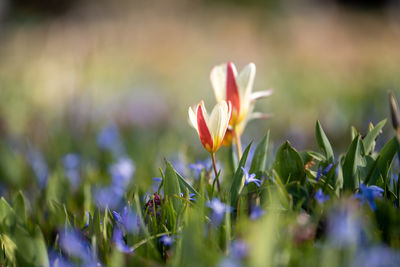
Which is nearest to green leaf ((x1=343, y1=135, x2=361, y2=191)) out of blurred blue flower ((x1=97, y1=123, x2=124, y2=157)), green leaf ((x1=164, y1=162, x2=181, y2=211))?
green leaf ((x1=164, y1=162, x2=181, y2=211))

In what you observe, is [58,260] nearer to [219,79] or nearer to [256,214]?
[256,214]

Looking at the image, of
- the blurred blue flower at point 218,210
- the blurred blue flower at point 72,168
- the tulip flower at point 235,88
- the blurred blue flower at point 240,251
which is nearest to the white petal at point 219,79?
the tulip flower at point 235,88

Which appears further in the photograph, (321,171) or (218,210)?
(321,171)

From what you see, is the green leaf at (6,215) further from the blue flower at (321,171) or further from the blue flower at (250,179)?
the blue flower at (321,171)

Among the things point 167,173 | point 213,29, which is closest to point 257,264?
point 167,173

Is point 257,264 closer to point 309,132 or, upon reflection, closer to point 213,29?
point 309,132

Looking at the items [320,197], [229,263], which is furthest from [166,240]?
[320,197]

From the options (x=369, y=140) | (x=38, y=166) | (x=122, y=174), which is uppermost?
(x=369, y=140)

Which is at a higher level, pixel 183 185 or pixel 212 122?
pixel 212 122
